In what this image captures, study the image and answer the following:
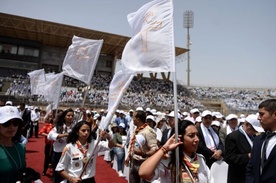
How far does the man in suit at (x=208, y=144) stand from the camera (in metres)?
3.70

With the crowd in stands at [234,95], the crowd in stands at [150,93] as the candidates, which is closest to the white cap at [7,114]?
the crowd in stands at [150,93]

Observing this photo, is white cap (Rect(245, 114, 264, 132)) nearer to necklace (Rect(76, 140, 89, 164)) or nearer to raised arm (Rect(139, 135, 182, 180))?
raised arm (Rect(139, 135, 182, 180))

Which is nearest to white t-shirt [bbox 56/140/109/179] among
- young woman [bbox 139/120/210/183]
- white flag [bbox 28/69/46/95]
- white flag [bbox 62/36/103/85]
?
A: young woman [bbox 139/120/210/183]

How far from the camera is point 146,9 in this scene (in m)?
2.75

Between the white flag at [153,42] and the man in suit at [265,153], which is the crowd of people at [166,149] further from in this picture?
the white flag at [153,42]

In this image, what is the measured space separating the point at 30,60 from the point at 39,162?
3024 centimetres

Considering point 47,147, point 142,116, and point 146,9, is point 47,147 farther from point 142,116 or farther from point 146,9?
point 146,9

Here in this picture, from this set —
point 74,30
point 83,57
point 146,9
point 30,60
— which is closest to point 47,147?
point 83,57

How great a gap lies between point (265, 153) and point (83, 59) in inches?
154

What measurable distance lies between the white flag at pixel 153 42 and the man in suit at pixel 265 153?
112 cm

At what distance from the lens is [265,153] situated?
229 cm

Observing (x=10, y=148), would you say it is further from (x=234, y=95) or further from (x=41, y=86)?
(x=234, y=95)

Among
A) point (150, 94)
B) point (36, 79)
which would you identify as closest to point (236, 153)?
point (36, 79)

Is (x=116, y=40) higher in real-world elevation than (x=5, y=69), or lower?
higher
